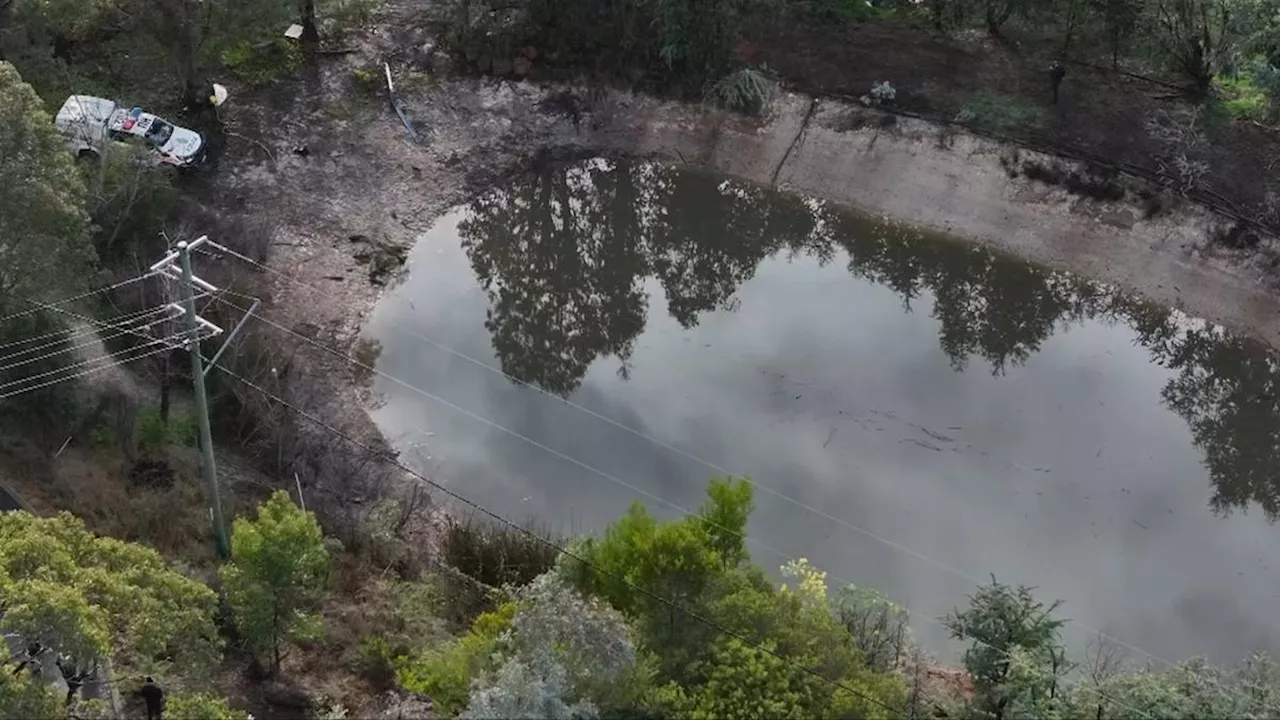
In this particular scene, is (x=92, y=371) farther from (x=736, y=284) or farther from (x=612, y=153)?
(x=612, y=153)

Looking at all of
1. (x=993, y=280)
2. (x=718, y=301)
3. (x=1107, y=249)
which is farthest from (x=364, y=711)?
(x=1107, y=249)

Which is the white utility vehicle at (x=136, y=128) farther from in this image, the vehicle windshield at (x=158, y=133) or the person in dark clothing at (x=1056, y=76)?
the person in dark clothing at (x=1056, y=76)

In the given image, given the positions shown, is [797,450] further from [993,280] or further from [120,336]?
[120,336]

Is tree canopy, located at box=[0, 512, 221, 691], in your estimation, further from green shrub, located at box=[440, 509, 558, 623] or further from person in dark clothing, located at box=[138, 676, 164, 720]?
green shrub, located at box=[440, 509, 558, 623]

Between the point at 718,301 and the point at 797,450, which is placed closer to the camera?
the point at 797,450

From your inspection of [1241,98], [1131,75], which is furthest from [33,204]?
[1241,98]

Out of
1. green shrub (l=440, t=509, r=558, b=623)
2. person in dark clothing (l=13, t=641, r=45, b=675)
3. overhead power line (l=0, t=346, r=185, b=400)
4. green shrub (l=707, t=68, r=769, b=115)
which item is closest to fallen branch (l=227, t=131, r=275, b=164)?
overhead power line (l=0, t=346, r=185, b=400)
